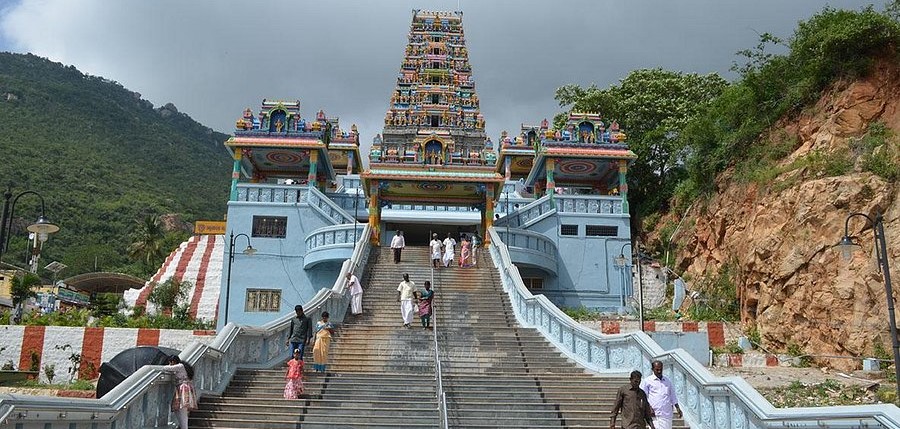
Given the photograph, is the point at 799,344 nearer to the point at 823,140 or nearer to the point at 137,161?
the point at 823,140

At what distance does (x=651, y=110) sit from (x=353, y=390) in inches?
1349

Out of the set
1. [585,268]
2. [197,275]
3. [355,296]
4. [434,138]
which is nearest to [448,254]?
[355,296]

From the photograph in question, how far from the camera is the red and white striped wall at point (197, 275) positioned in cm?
3716

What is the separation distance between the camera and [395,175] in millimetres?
29422

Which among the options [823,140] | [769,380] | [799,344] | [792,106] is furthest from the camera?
[792,106]

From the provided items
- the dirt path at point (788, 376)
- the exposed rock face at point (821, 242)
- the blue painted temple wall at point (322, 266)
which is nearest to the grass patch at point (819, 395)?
the dirt path at point (788, 376)

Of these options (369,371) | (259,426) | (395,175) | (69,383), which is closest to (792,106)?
(395,175)

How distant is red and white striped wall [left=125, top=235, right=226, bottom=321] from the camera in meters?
37.2

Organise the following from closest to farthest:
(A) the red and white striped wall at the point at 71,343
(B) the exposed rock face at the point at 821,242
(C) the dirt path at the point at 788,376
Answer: (C) the dirt path at the point at 788,376 → (B) the exposed rock face at the point at 821,242 → (A) the red and white striped wall at the point at 71,343

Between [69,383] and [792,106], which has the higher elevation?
[792,106]

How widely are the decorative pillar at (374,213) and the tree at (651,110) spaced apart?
52.4 feet

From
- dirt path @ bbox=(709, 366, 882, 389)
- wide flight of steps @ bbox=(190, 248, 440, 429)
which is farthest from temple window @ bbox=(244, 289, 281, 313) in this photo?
dirt path @ bbox=(709, 366, 882, 389)

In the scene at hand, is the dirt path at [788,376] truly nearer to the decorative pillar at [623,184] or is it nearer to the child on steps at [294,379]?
the decorative pillar at [623,184]

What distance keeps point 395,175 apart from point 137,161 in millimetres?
84791
